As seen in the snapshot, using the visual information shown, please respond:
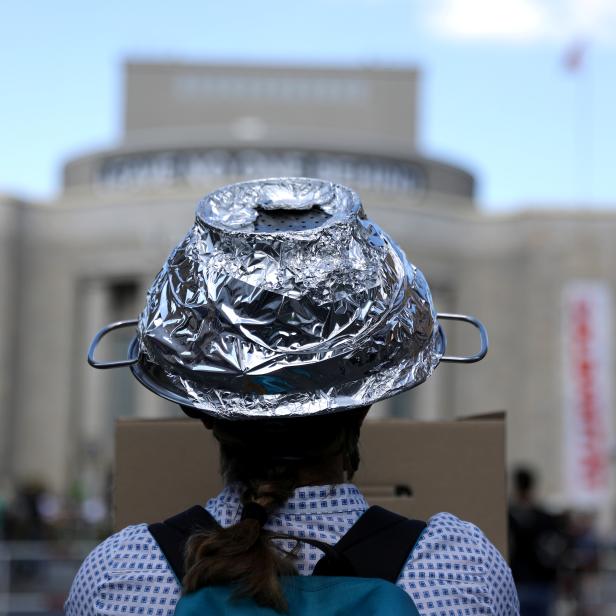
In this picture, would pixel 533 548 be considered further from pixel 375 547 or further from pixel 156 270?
pixel 156 270

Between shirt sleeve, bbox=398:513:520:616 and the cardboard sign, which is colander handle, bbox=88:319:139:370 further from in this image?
shirt sleeve, bbox=398:513:520:616

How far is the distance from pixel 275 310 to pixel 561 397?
38.3 metres

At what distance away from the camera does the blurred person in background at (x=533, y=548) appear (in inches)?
322

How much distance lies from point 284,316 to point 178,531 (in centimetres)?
32

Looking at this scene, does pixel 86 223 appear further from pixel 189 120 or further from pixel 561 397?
pixel 561 397

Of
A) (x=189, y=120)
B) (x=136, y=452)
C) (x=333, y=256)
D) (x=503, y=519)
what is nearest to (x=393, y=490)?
(x=503, y=519)

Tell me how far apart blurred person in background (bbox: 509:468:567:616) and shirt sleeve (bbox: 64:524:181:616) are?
6620 millimetres

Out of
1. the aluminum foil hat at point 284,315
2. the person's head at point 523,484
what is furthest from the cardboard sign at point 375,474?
the person's head at point 523,484

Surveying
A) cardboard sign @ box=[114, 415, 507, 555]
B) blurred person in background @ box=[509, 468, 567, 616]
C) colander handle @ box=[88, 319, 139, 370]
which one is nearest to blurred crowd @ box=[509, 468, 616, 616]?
blurred person in background @ box=[509, 468, 567, 616]

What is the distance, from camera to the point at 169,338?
5.90 feet

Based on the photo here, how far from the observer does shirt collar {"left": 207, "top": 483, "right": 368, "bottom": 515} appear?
1.74 m

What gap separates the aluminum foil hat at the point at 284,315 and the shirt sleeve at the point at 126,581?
20cm

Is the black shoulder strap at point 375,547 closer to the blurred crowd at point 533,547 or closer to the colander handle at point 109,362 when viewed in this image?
the colander handle at point 109,362

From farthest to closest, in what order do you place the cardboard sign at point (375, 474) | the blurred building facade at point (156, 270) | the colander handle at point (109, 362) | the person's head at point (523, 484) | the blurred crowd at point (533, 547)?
the blurred building facade at point (156, 270) < the person's head at point (523, 484) < the blurred crowd at point (533, 547) < the cardboard sign at point (375, 474) < the colander handle at point (109, 362)
